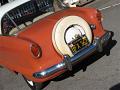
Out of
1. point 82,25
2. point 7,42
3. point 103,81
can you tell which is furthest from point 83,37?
point 7,42

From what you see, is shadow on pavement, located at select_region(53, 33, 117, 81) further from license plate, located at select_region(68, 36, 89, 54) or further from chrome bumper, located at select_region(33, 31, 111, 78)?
license plate, located at select_region(68, 36, 89, 54)

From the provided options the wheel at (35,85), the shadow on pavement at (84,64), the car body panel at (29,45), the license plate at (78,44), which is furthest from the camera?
the shadow on pavement at (84,64)

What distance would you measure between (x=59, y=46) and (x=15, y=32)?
1.34m

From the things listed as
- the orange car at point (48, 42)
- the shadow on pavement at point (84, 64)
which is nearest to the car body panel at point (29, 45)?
the orange car at point (48, 42)

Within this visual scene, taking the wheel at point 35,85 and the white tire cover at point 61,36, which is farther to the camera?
the wheel at point 35,85

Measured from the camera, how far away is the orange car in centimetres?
601

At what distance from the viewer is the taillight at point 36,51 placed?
5.92 m

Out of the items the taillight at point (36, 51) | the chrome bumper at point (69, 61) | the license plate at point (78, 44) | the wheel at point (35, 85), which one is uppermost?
the taillight at point (36, 51)

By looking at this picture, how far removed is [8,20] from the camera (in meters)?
7.09

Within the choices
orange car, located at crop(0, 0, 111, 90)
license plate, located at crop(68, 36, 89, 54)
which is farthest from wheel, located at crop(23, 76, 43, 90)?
license plate, located at crop(68, 36, 89, 54)

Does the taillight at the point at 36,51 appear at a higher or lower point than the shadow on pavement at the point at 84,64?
higher

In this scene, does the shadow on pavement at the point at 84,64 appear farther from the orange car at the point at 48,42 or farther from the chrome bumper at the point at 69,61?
the chrome bumper at the point at 69,61

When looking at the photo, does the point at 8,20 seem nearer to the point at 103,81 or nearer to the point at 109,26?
the point at 103,81

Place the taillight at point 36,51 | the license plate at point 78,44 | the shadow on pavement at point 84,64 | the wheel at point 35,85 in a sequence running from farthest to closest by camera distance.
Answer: the shadow on pavement at point 84,64, the wheel at point 35,85, the license plate at point 78,44, the taillight at point 36,51
